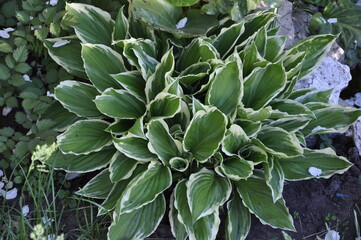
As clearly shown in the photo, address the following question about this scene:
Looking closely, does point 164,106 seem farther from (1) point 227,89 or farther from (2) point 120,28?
A: (2) point 120,28

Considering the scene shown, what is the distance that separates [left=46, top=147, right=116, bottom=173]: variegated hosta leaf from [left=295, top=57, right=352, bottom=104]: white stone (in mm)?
1076

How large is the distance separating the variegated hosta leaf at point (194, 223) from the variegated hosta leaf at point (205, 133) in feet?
0.59

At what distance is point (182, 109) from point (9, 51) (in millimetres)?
839

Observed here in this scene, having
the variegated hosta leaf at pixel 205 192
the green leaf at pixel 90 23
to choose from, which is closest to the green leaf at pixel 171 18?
the green leaf at pixel 90 23

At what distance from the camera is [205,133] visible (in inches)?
76.9

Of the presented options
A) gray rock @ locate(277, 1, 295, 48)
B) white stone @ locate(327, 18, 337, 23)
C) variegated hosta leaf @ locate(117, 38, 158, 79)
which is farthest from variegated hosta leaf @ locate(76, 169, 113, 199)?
white stone @ locate(327, 18, 337, 23)

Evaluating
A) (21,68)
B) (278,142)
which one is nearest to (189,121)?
(278,142)

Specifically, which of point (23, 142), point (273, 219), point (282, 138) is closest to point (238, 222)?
point (273, 219)

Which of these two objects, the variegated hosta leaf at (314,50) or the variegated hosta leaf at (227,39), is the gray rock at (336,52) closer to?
the variegated hosta leaf at (314,50)

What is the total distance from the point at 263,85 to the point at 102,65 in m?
0.73

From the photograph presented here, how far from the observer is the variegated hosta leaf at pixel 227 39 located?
222 centimetres

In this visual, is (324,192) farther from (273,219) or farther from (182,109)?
(182,109)

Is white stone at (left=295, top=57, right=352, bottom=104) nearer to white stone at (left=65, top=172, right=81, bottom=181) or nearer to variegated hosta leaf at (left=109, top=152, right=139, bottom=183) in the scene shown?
variegated hosta leaf at (left=109, top=152, right=139, bottom=183)

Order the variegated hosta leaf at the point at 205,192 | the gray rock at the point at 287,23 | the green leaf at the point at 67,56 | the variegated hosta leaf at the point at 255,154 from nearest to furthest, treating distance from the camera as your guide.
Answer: the variegated hosta leaf at the point at 205,192
the variegated hosta leaf at the point at 255,154
the green leaf at the point at 67,56
the gray rock at the point at 287,23
